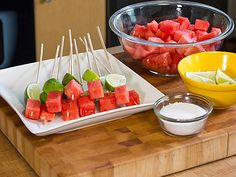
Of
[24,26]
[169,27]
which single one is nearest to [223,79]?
[169,27]

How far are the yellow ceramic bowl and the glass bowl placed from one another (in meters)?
0.05

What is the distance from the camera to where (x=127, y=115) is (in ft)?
5.74

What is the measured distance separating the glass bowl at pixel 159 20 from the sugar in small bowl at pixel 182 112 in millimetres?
210

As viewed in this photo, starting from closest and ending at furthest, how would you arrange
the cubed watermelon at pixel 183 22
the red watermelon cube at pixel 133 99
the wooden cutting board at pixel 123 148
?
the wooden cutting board at pixel 123 148 → the red watermelon cube at pixel 133 99 → the cubed watermelon at pixel 183 22

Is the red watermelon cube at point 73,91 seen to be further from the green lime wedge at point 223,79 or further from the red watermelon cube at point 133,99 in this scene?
the green lime wedge at point 223,79

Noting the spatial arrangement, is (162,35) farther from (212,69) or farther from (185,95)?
(185,95)

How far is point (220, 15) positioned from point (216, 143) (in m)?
0.59

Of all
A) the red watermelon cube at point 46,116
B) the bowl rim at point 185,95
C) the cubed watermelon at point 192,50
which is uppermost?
the cubed watermelon at point 192,50

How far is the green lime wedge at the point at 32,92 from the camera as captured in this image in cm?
174

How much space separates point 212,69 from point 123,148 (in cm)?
45

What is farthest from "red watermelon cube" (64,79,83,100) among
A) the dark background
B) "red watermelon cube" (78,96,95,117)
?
the dark background

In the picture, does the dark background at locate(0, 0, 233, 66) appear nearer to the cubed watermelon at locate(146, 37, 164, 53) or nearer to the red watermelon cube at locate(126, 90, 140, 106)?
the cubed watermelon at locate(146, 37, 164, 53)

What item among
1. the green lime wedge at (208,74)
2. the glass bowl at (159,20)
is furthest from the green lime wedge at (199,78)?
the glass bowl at (159,20)

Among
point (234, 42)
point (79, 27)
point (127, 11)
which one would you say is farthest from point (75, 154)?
point (234, 42)
